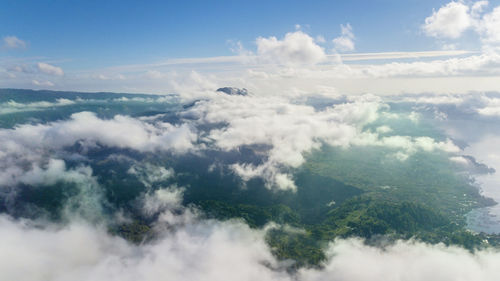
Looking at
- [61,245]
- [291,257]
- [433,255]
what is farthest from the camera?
[61,245]

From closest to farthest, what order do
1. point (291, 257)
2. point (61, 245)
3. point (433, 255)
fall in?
1. point (433, 255)
2. point (291, 257)
3. point (61, 245)

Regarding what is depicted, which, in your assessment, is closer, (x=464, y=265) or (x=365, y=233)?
(x=464, y=265)

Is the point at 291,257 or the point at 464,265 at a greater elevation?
the point at 464,265

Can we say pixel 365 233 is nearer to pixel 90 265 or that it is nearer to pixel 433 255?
pixel 433 255

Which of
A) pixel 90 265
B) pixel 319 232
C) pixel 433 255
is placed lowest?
pixel 90 265

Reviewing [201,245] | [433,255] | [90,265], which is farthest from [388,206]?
[90,265]

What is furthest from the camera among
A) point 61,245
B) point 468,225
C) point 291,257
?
point 468,225

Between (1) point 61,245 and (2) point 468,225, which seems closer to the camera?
(1) point 61,245

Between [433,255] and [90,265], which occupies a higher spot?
[433,255]

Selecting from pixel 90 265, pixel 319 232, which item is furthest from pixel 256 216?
pixel 90 265

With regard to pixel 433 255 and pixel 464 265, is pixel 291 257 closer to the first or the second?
pixel 433 255
